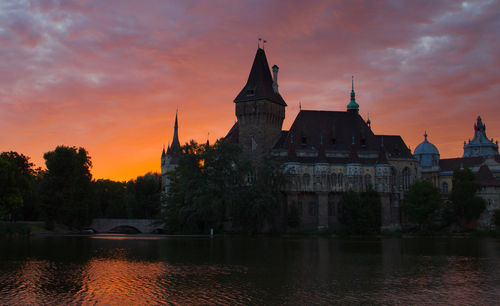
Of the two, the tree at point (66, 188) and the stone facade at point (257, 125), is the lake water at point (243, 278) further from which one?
the stone facade at point (257, 125)

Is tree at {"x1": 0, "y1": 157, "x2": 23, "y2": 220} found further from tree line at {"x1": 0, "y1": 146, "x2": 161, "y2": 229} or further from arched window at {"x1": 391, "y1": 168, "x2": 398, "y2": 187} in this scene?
arched window at {"x1": 391, "y1": 168, "x2": 398, "y2": 187}

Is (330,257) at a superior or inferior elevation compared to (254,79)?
inferior

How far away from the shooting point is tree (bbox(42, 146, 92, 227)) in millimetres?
77188

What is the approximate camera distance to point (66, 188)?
79062 mm

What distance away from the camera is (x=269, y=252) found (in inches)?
1606

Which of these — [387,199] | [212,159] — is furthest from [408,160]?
[212,159]

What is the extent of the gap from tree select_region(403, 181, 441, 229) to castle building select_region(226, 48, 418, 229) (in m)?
5.16

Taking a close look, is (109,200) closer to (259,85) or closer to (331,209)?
(259,85)

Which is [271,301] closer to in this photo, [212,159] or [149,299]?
[149,299]

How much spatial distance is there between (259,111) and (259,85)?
468 centimetres

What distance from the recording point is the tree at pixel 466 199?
7981 centimetres

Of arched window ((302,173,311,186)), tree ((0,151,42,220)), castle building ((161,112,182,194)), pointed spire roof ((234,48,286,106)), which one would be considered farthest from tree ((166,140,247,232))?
castle building ((161,112,182,194))

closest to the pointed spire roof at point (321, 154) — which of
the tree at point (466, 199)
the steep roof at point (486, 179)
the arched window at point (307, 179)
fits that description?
the arched window at point (307, 179)

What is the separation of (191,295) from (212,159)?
47760 millimetres
